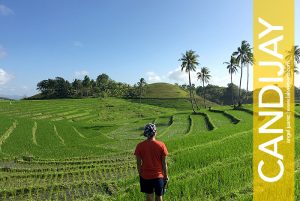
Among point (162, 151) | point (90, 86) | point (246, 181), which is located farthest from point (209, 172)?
point (90, 86)

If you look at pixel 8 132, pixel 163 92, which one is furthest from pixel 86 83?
pixel 8 132

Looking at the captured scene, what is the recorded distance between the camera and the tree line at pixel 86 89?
130500 millimetres

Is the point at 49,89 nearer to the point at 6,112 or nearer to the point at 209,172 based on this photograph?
the point at 6,112

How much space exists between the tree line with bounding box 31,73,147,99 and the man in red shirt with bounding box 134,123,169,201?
394 ft

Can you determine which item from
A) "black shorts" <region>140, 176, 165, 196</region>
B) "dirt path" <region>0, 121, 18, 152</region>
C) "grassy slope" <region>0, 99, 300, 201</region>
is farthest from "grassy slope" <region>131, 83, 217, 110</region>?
"black shorts" <region>140, 176, 165, 196</region>

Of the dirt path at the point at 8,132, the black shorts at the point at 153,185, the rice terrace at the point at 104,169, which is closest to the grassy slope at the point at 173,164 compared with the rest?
the rice terrace at the point at 104,169

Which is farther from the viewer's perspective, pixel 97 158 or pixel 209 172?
pixel 97 158

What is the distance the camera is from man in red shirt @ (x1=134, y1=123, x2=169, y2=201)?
8008 millimetres

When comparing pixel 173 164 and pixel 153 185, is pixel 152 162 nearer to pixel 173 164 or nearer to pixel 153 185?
pixel 153 185

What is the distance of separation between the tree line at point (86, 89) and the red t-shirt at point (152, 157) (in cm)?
12010

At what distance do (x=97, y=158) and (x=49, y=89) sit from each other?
11988 centimetres

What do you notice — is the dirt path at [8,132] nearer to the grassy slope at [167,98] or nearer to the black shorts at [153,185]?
the black shorts at [153,185]

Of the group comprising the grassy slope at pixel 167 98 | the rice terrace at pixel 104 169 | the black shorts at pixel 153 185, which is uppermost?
the grassy slope at pixel 167 98

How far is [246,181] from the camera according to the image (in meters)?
11.7
